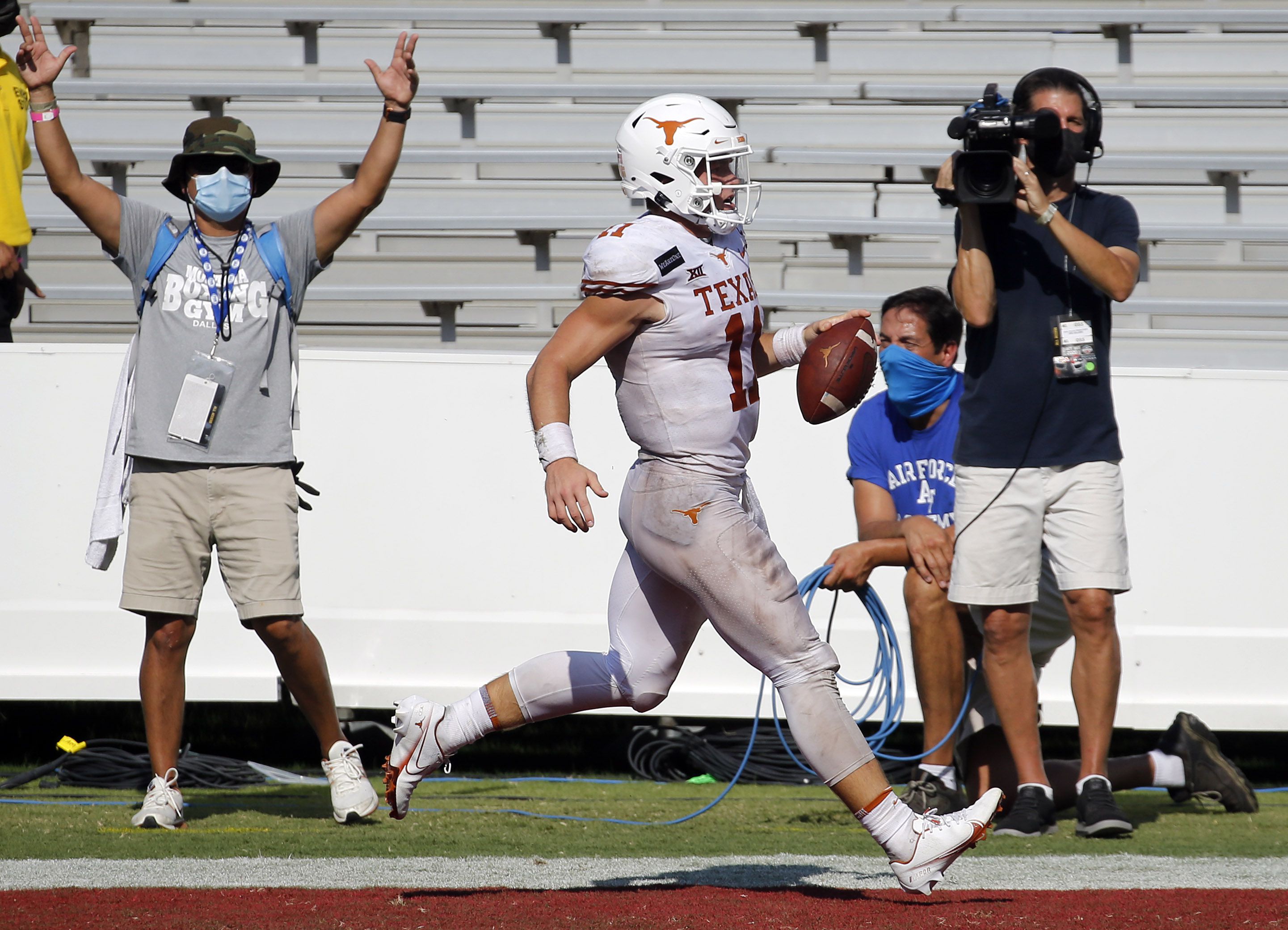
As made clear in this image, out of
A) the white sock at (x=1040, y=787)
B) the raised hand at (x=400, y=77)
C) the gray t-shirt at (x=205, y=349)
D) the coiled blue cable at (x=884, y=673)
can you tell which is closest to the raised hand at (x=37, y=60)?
the gray t-shirt at (x=205, y=349)

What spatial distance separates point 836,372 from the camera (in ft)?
11.0

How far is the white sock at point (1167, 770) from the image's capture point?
452 cm

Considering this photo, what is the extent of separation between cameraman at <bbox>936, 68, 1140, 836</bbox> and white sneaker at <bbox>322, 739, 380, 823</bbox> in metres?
1.81

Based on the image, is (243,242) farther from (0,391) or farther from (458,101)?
(458,101)

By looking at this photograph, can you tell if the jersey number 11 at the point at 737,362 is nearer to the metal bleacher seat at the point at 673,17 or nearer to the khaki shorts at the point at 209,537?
the khaki shorts at the point at 209,537

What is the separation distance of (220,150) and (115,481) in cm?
105

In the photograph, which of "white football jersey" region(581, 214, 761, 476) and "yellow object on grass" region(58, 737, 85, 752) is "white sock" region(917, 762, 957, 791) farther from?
"yellow object on grass" region(58, 737, 85, 752)

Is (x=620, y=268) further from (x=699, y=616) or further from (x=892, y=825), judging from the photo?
(x=892, y=825)

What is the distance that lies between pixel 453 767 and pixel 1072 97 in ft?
11.0

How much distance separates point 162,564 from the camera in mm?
4180

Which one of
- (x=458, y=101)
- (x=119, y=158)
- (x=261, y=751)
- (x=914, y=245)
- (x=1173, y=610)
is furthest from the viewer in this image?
(x=914, y=245)

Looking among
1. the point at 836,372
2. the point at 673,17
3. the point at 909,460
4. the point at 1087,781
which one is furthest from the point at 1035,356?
the point at 673,17

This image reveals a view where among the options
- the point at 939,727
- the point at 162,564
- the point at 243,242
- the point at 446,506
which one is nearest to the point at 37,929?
the point at 162,564

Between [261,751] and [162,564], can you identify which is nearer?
[162,564]
